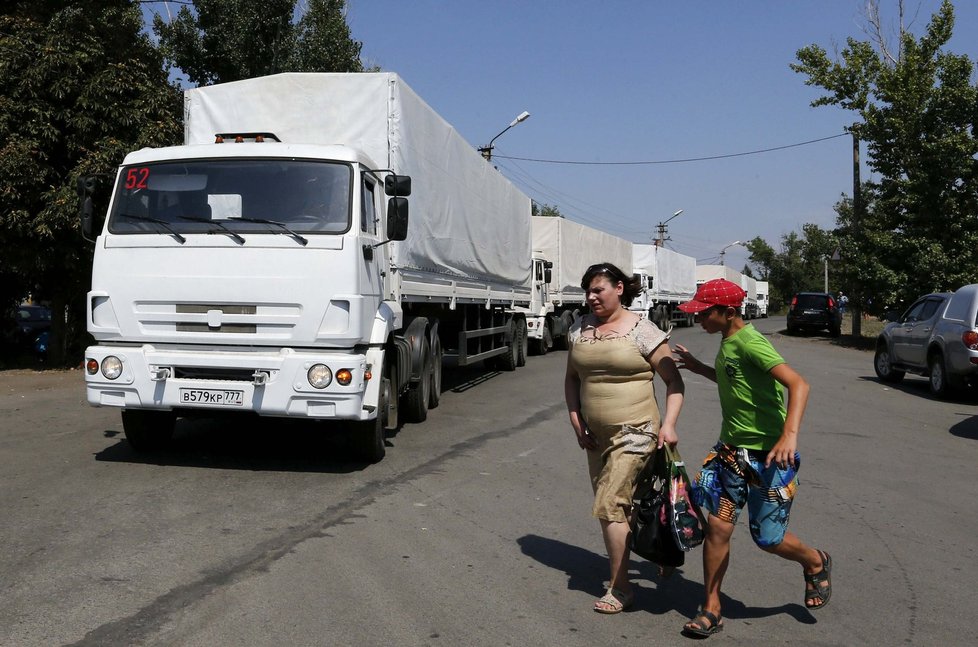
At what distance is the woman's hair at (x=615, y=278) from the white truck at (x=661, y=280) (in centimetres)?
3006

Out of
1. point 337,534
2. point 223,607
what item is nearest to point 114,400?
point 337,534

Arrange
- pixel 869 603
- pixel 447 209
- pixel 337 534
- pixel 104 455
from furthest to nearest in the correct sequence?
pixel 447 209
pixel 104 455
pixel 337 534
pixel 869 603

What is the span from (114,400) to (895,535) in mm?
5903

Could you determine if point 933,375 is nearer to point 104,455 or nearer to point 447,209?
point 447,209

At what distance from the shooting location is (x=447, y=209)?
12539 mm

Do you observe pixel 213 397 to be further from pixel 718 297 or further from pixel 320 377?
pixel 718 297

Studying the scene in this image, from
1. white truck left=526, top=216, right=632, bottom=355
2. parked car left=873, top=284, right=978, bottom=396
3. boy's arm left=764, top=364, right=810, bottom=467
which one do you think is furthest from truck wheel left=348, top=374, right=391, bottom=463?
white truck left=526, top=216, right=632, bottom=355

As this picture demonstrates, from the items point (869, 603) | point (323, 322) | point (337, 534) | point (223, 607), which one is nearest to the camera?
point (223, 607)

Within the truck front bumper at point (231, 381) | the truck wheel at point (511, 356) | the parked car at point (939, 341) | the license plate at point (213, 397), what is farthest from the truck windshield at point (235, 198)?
the parked car at point (939, 341)

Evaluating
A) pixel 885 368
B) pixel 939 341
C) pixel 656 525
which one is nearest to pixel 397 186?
pixel 656 525

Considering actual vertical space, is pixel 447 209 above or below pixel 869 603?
above

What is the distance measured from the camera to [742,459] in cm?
418

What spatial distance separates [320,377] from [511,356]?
1114cm

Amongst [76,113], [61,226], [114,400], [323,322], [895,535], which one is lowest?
[895,535]
